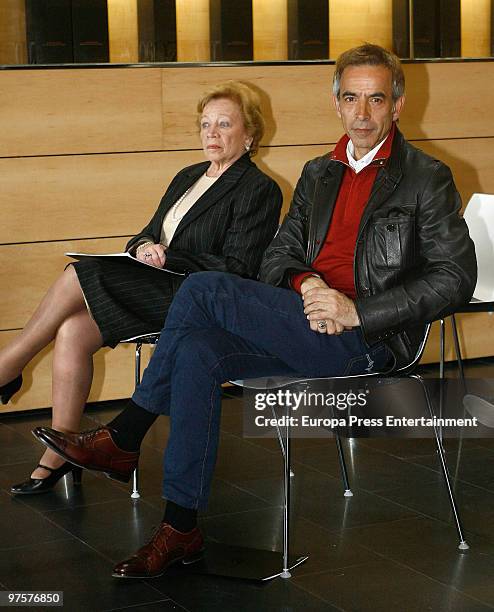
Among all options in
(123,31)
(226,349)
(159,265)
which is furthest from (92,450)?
(123,31)

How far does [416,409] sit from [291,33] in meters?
1.88

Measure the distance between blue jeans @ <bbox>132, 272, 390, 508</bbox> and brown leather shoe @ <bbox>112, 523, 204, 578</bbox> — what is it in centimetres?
11

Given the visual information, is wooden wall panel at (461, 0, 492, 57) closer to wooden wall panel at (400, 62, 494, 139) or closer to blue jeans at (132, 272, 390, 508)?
wooden wall panel at (400, 62, 494, 139)

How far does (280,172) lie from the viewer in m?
5.19

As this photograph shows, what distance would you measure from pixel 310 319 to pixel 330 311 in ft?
0.22

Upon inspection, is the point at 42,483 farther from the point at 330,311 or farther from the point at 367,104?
the point at 367,104

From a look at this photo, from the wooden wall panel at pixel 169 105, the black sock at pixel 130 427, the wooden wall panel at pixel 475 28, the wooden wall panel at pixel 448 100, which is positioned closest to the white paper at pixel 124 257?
the black sock at pixel 130 427

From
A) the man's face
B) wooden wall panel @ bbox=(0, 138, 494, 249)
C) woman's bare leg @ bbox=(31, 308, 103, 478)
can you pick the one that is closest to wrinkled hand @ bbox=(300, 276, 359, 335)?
the man's face

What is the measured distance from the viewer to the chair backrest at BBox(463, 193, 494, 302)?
4.17m

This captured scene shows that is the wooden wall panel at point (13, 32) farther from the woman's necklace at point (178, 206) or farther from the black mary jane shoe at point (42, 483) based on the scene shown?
the black mary jane shoe at point (42, 483)

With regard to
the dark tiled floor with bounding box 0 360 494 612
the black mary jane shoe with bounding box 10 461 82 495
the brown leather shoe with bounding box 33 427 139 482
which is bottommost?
the dark tiled floor with bounding box 0 360 494 612

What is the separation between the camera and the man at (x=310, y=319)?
2.93 m

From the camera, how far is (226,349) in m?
3.01

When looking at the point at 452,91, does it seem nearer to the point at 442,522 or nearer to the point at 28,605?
the point at 442,522
